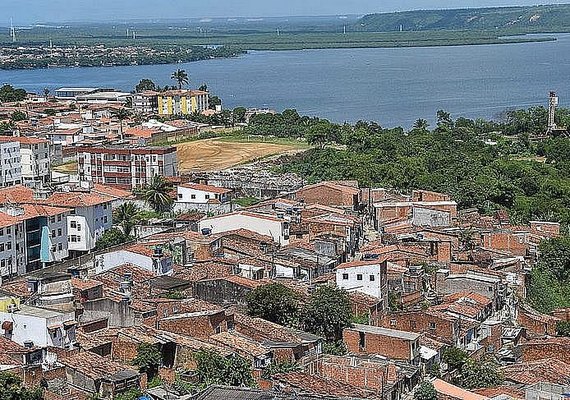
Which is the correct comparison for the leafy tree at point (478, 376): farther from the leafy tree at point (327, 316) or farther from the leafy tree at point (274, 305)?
the leafy tree at point (274, 305)

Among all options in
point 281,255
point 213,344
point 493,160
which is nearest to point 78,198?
point 281,255

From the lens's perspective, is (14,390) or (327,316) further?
(327,316)

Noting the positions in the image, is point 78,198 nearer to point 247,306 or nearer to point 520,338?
point 247,306

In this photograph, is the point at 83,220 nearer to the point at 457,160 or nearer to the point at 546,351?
the point at 546,351

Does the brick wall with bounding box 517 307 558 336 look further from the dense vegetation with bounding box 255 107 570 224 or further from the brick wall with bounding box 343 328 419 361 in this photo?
the dense vegetation with bounding box 255 107 570 224

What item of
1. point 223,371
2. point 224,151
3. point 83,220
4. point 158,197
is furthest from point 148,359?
point 224,151

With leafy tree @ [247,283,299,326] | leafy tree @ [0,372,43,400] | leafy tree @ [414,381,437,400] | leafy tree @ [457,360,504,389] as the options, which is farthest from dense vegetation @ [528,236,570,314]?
leafy tree @ [0,372,43,400]
